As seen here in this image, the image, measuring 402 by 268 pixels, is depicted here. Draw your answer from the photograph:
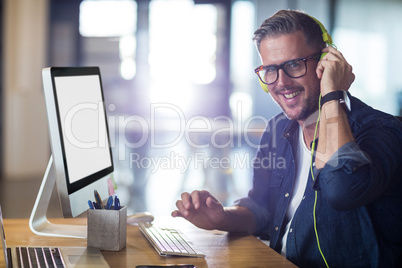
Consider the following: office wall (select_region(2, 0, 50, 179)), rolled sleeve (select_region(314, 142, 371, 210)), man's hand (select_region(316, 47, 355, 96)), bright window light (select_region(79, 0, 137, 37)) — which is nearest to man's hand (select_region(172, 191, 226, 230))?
rolled sleeve (select_region(314, 142, 371, 210))

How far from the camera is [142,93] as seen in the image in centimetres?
654

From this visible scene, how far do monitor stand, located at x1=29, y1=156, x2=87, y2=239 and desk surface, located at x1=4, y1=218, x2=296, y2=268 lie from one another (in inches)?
1.0

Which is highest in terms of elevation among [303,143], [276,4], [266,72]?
[276,4]

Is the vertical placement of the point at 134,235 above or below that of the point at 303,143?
below

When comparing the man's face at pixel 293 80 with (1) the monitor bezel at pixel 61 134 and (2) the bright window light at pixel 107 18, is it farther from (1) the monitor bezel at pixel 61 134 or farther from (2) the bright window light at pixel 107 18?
(2) the bright window light at pixel 107 18

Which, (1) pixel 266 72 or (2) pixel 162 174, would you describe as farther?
(2) pixel 162 174

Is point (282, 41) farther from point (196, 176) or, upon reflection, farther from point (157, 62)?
point (157, 62)

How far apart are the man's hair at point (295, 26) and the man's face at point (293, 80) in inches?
0.5

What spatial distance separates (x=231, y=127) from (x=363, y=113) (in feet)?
11.6

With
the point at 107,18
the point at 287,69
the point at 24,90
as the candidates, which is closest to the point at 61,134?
the point at 287,69

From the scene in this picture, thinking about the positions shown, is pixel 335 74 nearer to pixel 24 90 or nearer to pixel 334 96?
pixel 334 96

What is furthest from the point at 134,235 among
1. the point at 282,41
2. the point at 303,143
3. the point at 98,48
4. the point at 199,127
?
the point at 98,48

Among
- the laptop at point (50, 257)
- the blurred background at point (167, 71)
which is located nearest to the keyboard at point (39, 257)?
the laptop at point (50, 257)

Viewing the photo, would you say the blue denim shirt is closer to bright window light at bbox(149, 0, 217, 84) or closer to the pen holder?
the pen holder
